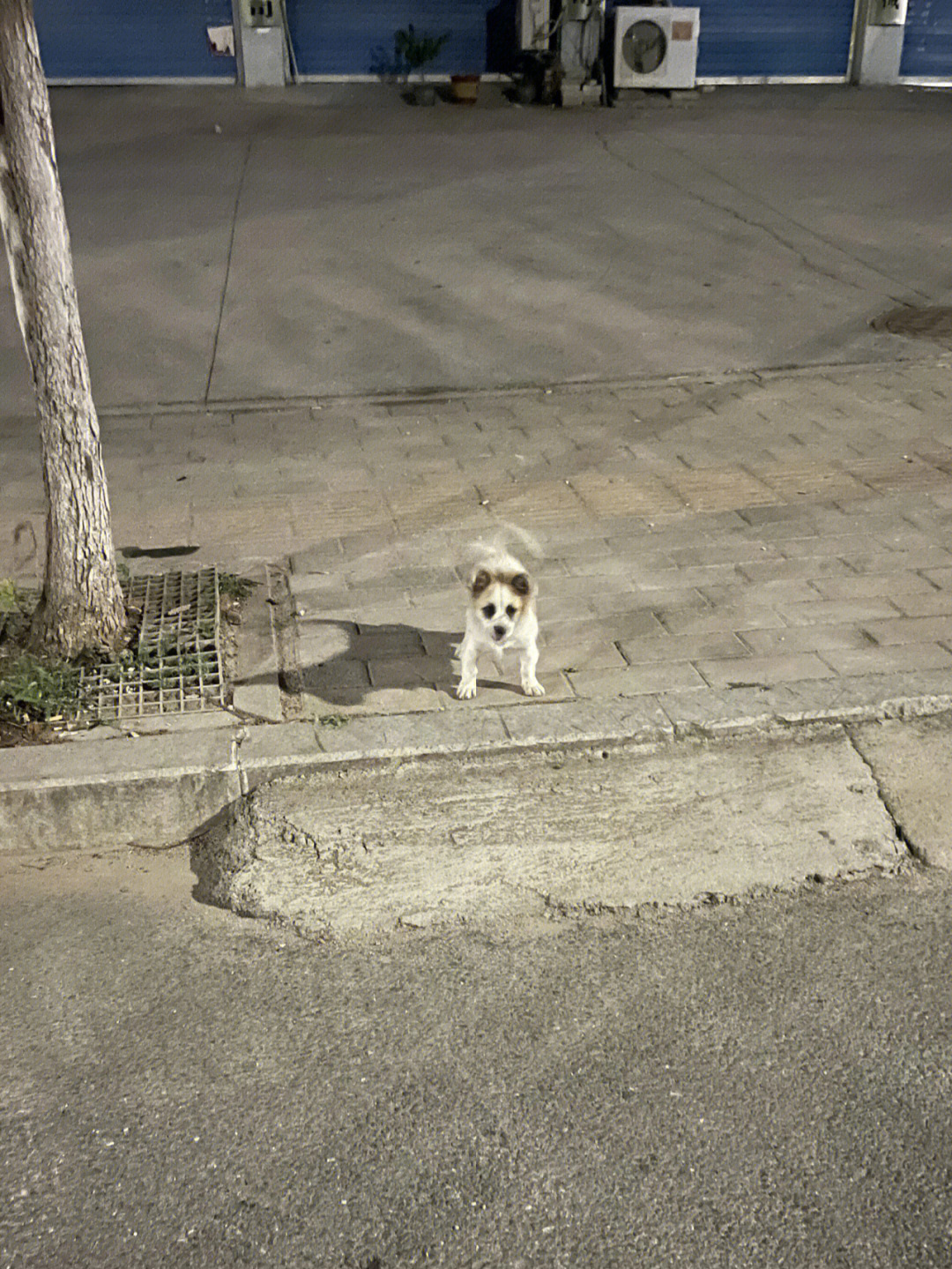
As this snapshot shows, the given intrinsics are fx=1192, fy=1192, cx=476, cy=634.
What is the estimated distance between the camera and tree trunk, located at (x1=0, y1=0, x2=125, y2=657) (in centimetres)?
467

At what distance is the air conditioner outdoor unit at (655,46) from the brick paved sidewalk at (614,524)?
12.3 metres

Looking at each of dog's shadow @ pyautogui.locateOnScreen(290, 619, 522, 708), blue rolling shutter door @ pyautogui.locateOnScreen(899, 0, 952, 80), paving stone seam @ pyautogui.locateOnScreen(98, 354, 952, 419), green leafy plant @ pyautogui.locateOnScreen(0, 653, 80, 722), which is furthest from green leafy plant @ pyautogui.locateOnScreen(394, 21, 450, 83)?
green leafy plant @ pyautogui.locateOnScreen(0, 653, 80, 722)

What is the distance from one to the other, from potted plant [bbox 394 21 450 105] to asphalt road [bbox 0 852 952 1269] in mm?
17982

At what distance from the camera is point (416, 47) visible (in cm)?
1986

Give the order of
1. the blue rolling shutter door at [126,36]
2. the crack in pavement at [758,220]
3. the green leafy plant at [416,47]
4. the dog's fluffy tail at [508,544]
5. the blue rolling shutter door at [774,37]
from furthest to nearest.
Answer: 1. the blue rolling shutter door at [774,37]
2. the green leafy plant at [416,47]
3. the blue rolling shutter door at [126,36]
4. the crack in pavement at [758,220]
5. the dog's fluffy tail at [508,544]

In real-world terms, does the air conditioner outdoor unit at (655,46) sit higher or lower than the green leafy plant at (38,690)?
higher

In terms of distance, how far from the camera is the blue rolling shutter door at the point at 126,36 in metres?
19.5

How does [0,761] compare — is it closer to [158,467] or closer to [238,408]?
[158,467]

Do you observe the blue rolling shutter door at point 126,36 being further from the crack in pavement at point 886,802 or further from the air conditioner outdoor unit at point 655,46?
the crack in pavement at point 886,802

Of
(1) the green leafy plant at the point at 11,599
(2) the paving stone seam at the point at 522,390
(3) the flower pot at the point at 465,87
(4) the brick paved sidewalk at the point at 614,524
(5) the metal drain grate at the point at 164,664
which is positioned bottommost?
(2) the paving stone seam at the point at 522,390

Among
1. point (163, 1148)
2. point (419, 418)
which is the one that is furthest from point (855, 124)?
point (163, 1148)

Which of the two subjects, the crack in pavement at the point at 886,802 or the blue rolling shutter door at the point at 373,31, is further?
the blue rolling shutter door at the point at 373,31

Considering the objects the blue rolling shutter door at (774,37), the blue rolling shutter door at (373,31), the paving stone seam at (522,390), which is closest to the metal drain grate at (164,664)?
the paving stone seam at (522,390)

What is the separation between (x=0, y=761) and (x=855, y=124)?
17.7 metres
